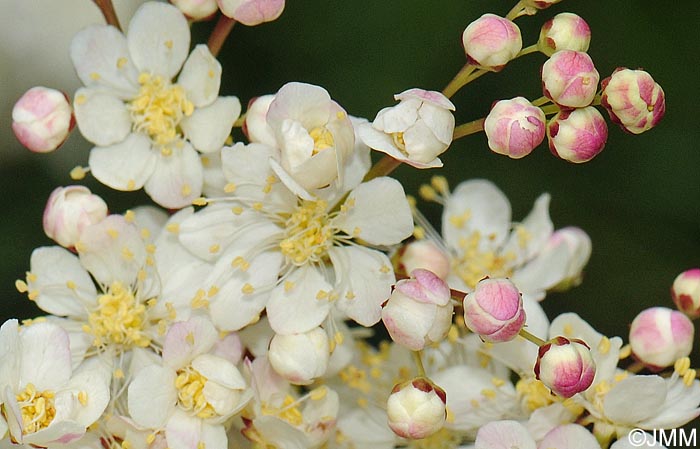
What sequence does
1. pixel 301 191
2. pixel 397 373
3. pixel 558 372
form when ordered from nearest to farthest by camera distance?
pixel 558 372
pixel 301 191
pixel 397 373

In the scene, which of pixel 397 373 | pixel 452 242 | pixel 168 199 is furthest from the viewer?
pixel 452 242

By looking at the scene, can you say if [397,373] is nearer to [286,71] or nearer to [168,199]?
[168,199]

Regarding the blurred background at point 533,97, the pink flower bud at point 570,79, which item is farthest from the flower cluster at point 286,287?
the blurred background at point 533,97

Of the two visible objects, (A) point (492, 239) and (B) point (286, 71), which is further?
(B) point (286, 71)

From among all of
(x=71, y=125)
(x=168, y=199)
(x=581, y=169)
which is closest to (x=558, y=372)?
(x=168, y=199)

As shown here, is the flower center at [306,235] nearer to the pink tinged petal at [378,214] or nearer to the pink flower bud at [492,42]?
the pink tinged petal at [378,214]

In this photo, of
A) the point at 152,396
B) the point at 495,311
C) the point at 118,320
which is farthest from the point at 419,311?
the point at 118,320
